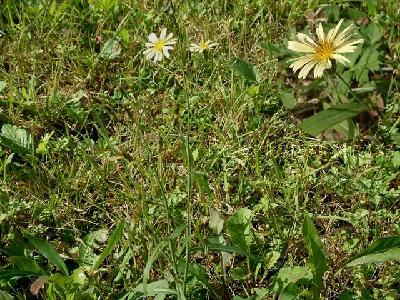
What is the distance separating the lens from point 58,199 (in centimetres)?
Answer: 221

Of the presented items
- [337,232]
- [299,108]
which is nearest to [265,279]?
[337,232]

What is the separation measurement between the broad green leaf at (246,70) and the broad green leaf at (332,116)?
0.30 m

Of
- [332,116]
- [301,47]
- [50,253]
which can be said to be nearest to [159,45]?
[301,47]

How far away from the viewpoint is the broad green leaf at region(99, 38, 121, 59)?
8.81ft

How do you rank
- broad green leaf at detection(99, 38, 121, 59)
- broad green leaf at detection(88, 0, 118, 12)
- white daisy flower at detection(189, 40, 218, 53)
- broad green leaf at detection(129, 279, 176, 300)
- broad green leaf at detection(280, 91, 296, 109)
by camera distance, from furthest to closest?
1. broad green leaf at detection(88, 0, 118, 12)
2. broad green leaf at detection(99, 38, 121, 59)
3. white daisy flower at detection(189, 40, 218, 53)
4. broad green leaf at detection(280, 91, 296, 109)
5. broad green leaf at detection(129, 279, 176, 300)

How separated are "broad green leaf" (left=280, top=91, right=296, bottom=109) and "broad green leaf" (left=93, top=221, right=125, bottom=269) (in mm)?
817

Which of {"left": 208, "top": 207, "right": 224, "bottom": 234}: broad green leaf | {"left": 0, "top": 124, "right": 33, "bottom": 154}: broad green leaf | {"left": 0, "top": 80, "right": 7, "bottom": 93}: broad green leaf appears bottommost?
{"left": 208, "top": 207, "right": 224, "bottom": 234}: broad green leaf

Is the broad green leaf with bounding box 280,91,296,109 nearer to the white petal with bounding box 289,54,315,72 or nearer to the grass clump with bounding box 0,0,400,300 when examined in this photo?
the grass clump with bounding box 0,0,400,300

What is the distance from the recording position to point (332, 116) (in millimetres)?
2309

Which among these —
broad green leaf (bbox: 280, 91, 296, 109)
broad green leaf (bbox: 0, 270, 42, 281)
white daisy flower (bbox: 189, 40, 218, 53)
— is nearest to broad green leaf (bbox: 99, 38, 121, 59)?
white daisy flower (bbox: 189, 40, 218, 53)

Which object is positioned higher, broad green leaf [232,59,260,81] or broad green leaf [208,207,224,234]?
broad green leaf [232,59,260,81]

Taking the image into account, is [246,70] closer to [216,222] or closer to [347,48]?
[347,48]

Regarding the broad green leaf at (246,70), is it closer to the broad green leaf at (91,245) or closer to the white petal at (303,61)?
the white petal at (303,61)

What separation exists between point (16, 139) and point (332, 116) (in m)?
1.10
